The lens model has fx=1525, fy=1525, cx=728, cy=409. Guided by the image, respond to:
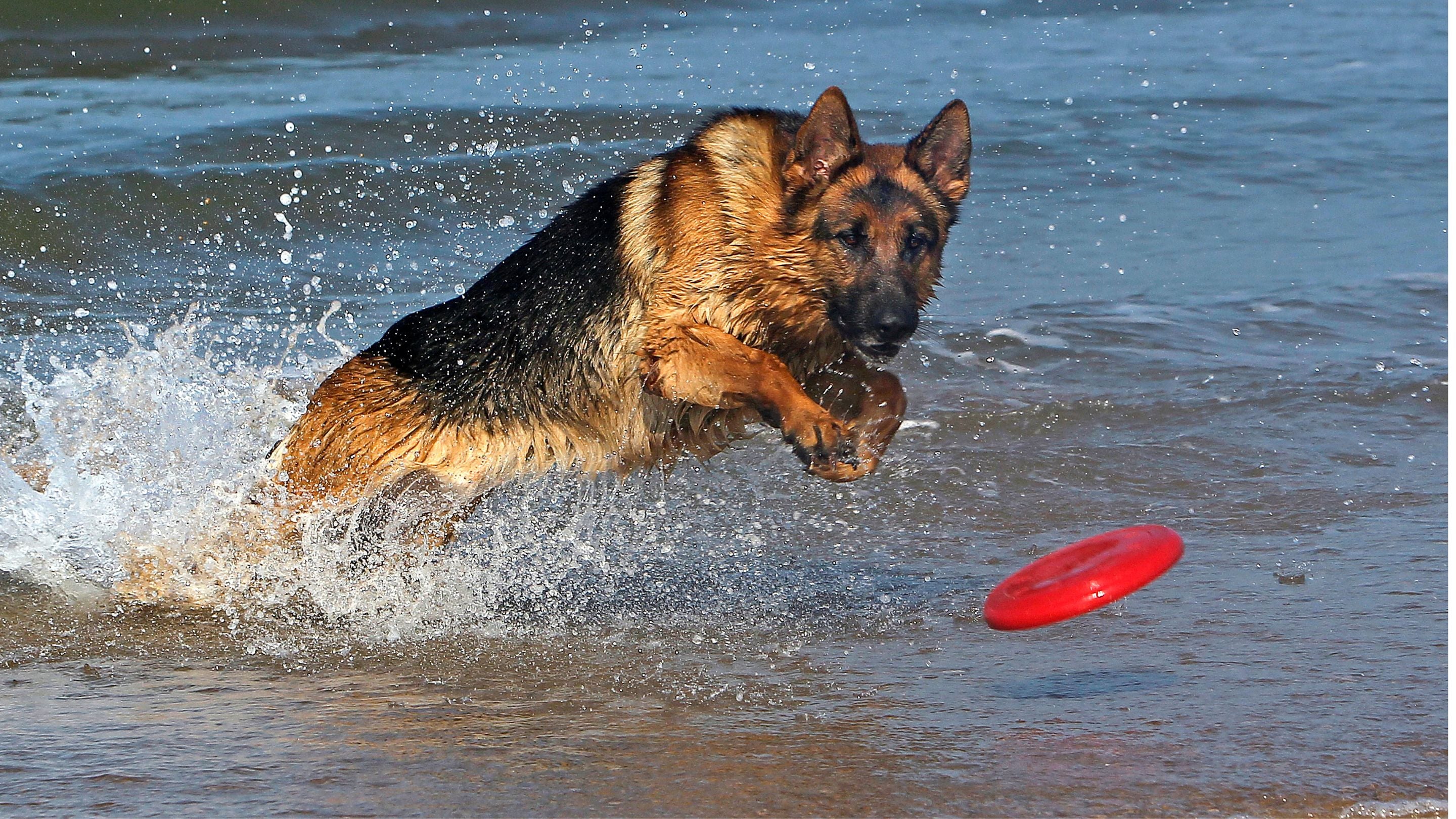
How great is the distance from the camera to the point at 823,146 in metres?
4.38

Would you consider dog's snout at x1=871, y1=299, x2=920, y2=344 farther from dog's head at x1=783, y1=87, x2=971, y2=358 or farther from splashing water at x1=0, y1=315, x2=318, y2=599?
splashing water at x1=0, y1=315, x2=318, y2=599

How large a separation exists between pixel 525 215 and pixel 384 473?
5.58 meters

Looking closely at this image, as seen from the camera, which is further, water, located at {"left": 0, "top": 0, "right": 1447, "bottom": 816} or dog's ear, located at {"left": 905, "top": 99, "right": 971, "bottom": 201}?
dog's ear, located at {"left": 905, "top": 99, "right": 971, "bottom": 201}

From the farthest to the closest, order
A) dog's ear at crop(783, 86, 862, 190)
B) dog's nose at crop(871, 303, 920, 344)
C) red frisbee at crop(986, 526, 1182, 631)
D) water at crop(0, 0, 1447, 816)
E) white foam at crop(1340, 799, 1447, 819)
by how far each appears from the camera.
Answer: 1. dog's ear at crop(783, 86, 862, 190)
2. dog's nose at crop(871, 303, 920, 344)
3. red frisbee at crop(986, 526, 1182, 631)
4. water at crop(0, 0, 1447, 816)
5. white foam at crop(1340, 799, 1447, 819)

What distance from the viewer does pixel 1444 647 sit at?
396 cm

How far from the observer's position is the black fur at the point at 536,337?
4637 mm

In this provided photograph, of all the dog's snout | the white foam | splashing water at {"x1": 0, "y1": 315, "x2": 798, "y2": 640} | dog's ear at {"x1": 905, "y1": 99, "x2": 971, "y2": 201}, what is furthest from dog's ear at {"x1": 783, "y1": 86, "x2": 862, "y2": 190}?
the white foam

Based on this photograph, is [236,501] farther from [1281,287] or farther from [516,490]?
[1281,287]

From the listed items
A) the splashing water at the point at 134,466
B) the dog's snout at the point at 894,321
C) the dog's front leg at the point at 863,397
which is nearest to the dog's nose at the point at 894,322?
the dog's snout at the point at 894,321

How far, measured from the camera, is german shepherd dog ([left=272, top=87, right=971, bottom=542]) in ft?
14.3

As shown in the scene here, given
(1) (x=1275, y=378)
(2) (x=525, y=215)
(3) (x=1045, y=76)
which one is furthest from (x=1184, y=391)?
(3) (x=1045, y=76)

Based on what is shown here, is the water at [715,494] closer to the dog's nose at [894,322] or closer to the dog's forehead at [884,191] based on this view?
the dog's nose at [894,322]

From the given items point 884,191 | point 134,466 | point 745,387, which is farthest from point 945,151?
point 134,466

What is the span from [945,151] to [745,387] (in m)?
0.98
